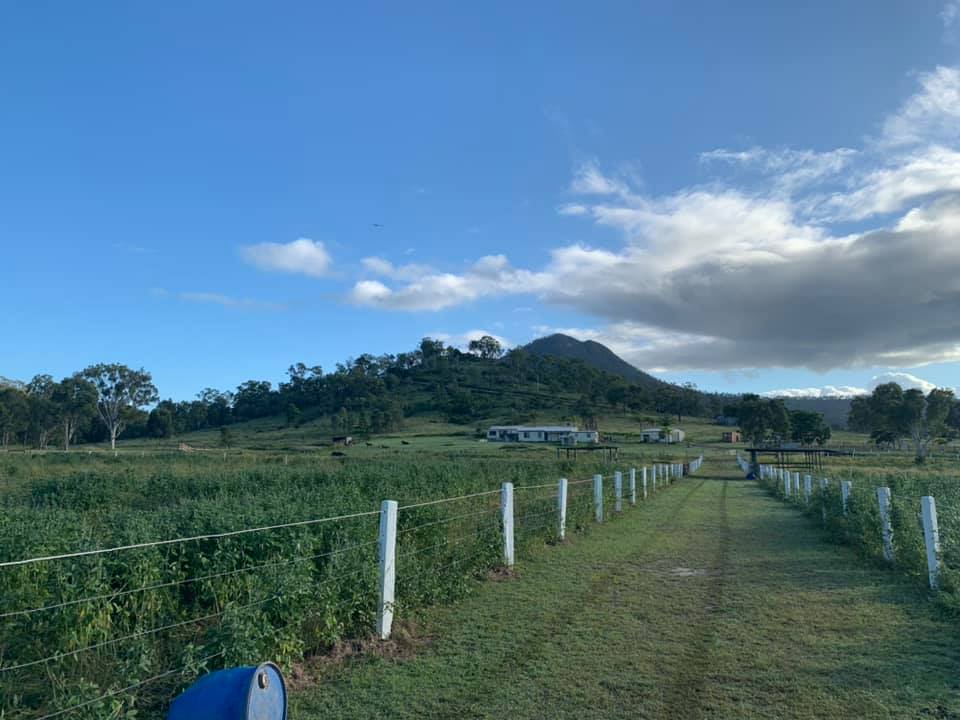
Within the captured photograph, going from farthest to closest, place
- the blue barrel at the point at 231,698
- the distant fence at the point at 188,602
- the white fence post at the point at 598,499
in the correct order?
the white fence post at the point at 598,499
the distant fence at the point at 188,602
the blue barrel at the point at 231,698

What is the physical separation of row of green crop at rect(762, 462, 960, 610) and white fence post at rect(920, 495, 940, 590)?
0.28ft

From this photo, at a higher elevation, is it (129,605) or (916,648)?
(129,605)

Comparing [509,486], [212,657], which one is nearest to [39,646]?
[212,657]

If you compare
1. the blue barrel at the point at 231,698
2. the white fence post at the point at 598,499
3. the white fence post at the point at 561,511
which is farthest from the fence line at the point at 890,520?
the blue barrel at the point at 231,698

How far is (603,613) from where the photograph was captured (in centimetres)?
785

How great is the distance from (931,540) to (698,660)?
514cm

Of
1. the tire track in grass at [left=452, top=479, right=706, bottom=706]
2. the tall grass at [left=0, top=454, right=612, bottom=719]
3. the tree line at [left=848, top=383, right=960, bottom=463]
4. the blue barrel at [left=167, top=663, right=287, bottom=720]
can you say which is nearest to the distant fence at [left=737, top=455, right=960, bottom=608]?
the tire track in grass at [left=452, top=479, right=706, bottom=706]

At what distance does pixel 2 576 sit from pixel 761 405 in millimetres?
102079

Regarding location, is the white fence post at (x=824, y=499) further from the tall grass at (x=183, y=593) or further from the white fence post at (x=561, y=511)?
the tall grass at (x=183, y=593)

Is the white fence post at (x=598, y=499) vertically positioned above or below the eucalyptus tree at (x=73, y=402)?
below

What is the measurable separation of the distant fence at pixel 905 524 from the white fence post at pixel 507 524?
5648 mm

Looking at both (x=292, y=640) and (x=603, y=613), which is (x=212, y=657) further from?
(x=603, y=613)

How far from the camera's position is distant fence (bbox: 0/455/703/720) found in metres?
4.52

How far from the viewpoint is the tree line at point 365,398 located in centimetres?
9644
